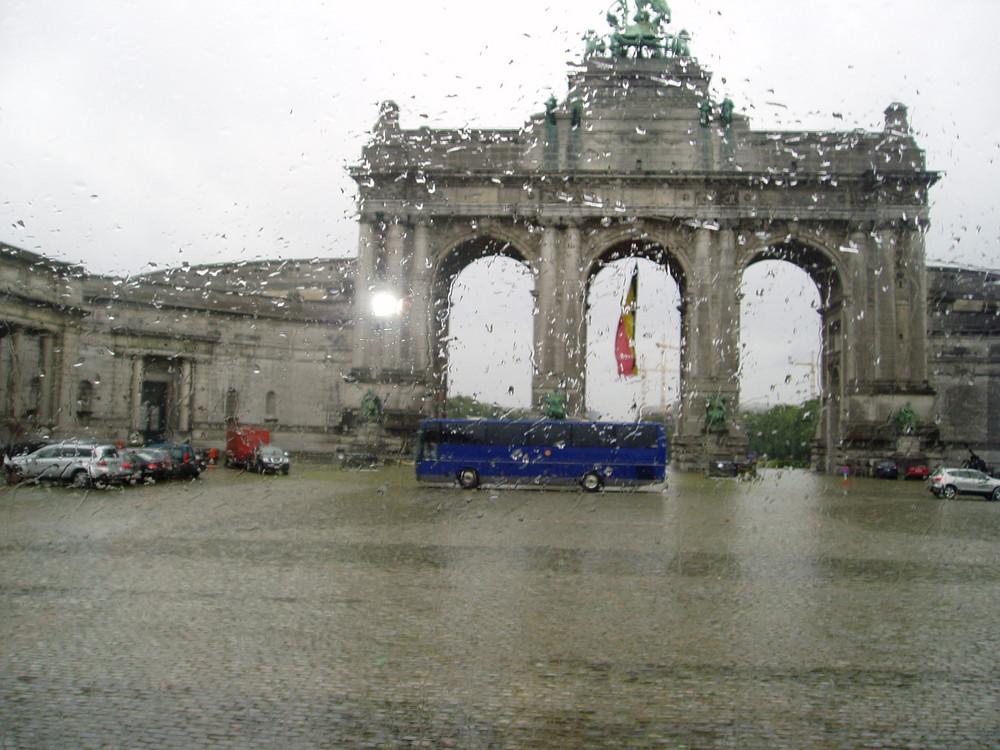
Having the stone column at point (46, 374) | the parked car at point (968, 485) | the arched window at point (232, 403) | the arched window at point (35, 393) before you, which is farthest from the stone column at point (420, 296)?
the parked car at point (968, 485)

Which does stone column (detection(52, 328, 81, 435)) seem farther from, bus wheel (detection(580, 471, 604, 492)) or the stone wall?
the stone wall

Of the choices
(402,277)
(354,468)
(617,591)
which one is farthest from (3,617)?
(402,277)

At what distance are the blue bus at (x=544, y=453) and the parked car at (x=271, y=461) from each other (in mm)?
10364

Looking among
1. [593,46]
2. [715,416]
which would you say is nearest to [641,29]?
[593,46]

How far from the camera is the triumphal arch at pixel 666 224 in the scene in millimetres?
52812

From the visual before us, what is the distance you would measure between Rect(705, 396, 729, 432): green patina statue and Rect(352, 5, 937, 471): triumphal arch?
0.59 metres

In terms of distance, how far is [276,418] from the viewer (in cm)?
6506

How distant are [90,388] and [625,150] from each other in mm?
31532

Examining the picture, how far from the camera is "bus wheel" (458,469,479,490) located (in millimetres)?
34594

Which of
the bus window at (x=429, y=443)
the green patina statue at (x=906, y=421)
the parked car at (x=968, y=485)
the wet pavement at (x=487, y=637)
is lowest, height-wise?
the wet pavement at (x=487, y=637)

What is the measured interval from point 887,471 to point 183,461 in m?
33.7

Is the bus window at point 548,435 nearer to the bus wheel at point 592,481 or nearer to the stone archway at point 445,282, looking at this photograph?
the bus wheel at point 592,481

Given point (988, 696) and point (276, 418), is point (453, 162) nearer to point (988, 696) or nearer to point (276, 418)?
point (276, 418)

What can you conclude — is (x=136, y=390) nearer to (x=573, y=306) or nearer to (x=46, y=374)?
(x=46, y=374)
